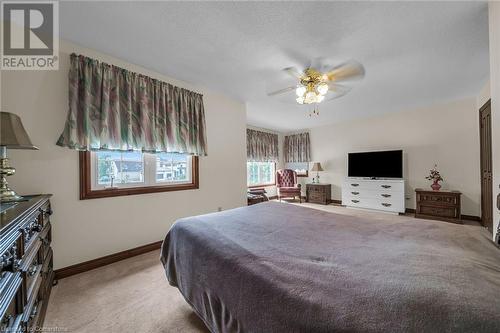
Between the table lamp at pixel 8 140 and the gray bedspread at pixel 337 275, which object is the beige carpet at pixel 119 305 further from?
the table lamp at pixel 8 140

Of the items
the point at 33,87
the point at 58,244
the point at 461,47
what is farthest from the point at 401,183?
the point at 33,87

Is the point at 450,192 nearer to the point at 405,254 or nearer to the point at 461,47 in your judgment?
the point at 461,47

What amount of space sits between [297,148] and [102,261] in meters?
5.78

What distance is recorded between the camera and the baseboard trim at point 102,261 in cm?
203

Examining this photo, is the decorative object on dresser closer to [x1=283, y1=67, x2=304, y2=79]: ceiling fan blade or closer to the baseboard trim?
[x1=283, y1=67, x2=304, y2=79]: ceiling fan blade

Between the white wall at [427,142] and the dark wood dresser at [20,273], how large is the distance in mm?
5783

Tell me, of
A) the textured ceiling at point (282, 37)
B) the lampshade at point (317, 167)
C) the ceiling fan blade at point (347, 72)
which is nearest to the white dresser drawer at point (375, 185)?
the lampshade at point (317, 167)

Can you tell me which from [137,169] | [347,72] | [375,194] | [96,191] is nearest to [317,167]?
[375,194]

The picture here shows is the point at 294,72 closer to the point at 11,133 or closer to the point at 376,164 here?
the point at 11,133

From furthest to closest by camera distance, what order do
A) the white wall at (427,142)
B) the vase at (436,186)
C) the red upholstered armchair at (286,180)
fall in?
the red upholstered armchair at (286,180)
the vase at (436,186)
the white wall at (427,142)

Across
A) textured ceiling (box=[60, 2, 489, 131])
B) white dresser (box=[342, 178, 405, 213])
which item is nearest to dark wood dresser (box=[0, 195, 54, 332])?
textured ceiling (box=[60, 2, 489, 131])
